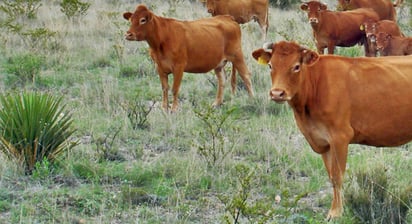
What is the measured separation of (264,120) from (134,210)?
3665 millimetres

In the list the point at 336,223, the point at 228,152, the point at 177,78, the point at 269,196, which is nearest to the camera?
the point at 336,223

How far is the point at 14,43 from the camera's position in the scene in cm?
1543

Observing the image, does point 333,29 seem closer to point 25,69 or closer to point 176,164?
point 25,69

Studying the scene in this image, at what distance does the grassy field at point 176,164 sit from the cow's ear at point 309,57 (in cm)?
104

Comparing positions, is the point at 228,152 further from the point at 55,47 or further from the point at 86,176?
the point at 55,47

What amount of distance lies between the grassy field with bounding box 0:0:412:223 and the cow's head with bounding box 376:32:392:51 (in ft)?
6.15

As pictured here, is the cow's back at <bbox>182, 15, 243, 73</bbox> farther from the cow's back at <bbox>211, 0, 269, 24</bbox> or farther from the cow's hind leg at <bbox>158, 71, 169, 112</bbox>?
the cow's back at <bbox>211, 0, 269, 24</bbox>

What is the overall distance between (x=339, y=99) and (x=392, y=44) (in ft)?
19.0

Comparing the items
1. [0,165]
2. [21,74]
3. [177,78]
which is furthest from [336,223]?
[21,74]

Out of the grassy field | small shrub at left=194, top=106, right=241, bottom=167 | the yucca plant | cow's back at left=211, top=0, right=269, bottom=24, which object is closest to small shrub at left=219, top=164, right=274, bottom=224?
the grassy field

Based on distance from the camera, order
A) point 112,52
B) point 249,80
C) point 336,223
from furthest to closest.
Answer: point 112,52 < point 249,80 < point 336,223

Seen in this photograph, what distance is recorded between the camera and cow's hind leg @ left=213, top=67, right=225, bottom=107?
11645mm

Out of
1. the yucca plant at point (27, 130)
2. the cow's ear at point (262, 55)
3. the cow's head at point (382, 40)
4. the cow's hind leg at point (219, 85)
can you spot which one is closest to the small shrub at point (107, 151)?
the yucca plant at point (27, 130)

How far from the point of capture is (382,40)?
12.2m
